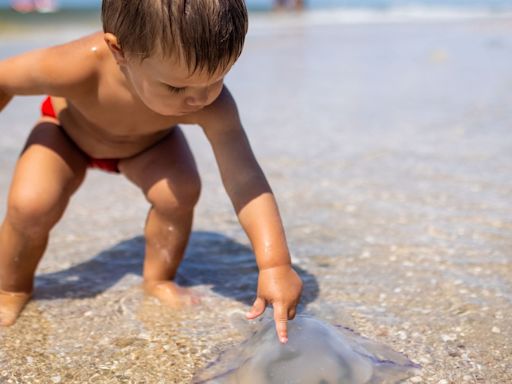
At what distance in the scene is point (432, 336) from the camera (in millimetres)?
2113

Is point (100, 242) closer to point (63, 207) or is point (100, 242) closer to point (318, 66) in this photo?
point (63, 207)

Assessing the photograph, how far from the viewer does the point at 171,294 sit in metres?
2.45

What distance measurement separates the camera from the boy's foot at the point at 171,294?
240 centimetres

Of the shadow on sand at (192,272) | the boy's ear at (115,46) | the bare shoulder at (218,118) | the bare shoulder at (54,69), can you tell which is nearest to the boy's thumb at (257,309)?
the shadow on sand at (192,272)

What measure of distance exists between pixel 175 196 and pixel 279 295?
676mm

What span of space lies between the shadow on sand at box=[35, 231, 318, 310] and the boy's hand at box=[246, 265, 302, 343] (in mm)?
419

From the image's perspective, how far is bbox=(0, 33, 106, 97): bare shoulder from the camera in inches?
86.9

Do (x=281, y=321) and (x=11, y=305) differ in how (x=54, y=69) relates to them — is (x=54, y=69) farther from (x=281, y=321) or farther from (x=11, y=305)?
(x=281, y=321)

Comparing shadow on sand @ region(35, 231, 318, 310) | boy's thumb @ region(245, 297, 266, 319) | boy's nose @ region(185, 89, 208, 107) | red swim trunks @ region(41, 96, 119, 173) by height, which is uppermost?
boy's nose @ region(185, 89, 208, 107)

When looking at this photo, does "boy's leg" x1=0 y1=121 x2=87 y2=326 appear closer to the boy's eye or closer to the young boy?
the young boy

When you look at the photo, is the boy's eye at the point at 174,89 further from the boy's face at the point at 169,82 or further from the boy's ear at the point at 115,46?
the boy's ear at the point at 115,46

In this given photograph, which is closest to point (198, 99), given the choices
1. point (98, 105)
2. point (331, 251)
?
point (98, 105)

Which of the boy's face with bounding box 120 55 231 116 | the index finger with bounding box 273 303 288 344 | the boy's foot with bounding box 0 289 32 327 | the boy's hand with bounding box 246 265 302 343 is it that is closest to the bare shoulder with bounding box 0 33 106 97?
the boy's face with bounding box 120 55 231 116

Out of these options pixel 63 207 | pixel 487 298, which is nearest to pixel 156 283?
pixel 63 207
